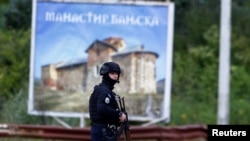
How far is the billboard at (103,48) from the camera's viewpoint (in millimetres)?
21125

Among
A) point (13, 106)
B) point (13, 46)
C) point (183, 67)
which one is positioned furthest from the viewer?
point (183, 67)

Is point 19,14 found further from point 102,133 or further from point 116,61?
point 102,133

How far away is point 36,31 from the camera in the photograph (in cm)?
2125

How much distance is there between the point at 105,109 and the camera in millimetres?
12109

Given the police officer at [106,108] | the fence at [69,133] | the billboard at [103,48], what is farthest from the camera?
the billboard at [103,48]

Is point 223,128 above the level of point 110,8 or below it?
below

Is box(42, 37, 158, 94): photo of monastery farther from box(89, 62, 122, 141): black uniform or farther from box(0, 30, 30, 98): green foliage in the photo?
box(89, 62, 122, 141): black uniform

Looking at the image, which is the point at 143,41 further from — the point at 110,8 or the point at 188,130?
the point at 188,130

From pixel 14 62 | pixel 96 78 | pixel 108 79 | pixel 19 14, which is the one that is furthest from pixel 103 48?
pixel 19 14

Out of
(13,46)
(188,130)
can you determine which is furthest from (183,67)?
(188,130)

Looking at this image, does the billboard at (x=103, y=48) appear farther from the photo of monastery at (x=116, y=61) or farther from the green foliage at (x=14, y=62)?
the green foliage at (x=14, y=62)

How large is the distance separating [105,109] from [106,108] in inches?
0.7

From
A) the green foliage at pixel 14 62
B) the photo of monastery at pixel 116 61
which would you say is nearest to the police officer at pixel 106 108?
the photo of monastery at pixel 116 61

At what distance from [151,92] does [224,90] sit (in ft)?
5.54
